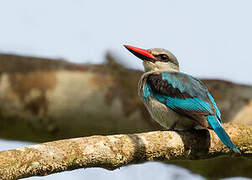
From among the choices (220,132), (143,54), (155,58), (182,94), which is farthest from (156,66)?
(220,132)

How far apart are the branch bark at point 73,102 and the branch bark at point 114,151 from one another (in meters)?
1.60

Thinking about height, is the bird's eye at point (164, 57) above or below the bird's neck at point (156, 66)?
above

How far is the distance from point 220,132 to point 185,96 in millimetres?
761

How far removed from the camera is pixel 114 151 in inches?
139

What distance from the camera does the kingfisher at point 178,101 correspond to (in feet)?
14.9

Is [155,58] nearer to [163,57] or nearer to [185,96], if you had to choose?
[163,57]

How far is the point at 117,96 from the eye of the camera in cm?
605

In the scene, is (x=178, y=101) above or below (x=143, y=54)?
below

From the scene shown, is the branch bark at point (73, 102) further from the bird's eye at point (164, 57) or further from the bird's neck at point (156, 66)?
the bird's eye at point (164, 57)

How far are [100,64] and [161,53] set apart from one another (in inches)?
43.1

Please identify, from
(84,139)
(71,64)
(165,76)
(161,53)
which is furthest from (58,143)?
(71,64)

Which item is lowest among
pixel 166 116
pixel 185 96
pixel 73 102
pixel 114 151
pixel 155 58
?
pixel 73 102

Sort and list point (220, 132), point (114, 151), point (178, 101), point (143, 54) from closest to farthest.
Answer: point (114, 151), point (220, 132), point (178, 101), point (143, 54)

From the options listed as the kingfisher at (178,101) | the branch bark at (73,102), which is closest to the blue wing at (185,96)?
the kingfisher at (178,101)
